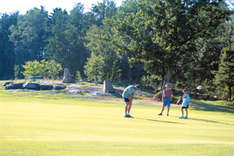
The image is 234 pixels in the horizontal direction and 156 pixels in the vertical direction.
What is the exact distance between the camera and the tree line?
140 feet

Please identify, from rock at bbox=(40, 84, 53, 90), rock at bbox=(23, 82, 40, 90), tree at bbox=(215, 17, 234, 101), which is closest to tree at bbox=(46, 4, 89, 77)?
rock at bbox=(40, 84, 53, 90)

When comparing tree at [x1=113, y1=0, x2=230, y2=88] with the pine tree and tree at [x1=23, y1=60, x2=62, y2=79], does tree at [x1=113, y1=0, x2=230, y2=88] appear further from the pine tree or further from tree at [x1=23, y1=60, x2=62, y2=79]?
tree at [x1=23, y1=60, x2=62, y2=79]

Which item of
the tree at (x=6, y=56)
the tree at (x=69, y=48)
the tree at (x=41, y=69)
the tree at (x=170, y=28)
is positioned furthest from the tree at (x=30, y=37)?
the tree at (x=170, y=28)

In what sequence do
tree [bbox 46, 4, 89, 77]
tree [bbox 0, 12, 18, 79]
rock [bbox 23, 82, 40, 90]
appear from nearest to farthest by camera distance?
rock [bbox 23, 82, 40, 90] → tree [bbox 46, 4, 89, 77] → tree [bbox 0, 12, 18, 79]

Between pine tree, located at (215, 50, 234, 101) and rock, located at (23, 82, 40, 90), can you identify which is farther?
rock, located at (23, 82, 40, 90)

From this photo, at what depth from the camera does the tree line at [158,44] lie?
42.5 metres

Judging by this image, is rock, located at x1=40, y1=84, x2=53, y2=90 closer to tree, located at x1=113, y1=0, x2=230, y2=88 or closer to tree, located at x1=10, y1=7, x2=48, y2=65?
tree, located at x1=113, y1=0, x2=230, y2=88

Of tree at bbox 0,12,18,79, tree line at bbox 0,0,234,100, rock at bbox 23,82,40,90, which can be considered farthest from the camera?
tree at bbox 0,12,18,79

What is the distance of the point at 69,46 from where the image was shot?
8531cm

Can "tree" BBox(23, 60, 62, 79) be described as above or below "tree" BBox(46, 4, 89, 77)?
below

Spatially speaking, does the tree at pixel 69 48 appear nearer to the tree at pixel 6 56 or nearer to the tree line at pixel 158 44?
the tree line at pixel 158 44

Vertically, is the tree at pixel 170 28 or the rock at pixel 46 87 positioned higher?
the tree at pixel 170 28

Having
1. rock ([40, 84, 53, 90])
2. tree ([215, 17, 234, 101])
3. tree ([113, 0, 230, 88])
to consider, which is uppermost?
tree ([113, 0, 230, 88])

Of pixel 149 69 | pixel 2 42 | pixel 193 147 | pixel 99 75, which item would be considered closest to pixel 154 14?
pixel 149 69
